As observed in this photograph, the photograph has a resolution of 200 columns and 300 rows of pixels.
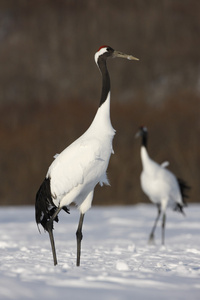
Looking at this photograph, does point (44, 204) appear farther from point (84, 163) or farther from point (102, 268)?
point (102, 268)

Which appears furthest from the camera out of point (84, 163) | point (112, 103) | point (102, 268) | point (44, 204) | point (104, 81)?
point (112, 103)

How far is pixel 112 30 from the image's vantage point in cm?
3819

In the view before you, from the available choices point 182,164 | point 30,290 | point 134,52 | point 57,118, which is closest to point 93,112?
point 57,118

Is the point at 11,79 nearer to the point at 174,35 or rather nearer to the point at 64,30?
the point at 64,30

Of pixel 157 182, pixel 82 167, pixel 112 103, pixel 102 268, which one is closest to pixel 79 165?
pixel 82 167

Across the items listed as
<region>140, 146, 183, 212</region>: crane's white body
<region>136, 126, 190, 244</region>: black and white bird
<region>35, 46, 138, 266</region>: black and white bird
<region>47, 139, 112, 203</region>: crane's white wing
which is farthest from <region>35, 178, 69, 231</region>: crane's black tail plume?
<region>140, 146, 183, 212</region>: crane's white body

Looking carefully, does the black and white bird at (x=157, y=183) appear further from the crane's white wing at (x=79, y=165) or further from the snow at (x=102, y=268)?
the crane's white wing at (x=79, y=165)

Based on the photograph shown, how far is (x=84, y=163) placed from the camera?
4922 millimetres

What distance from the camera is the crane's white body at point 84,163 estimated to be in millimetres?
4910

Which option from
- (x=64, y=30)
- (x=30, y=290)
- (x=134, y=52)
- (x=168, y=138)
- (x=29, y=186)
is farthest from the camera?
(x=64, y=30)

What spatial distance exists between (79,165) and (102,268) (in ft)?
2.75

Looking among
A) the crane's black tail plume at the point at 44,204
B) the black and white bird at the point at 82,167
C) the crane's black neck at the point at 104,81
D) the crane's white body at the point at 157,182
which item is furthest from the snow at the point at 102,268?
the crane's black neck at the point at 104,81

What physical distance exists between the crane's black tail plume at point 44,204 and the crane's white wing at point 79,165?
0.16m

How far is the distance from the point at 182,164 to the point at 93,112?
493 centimetres
